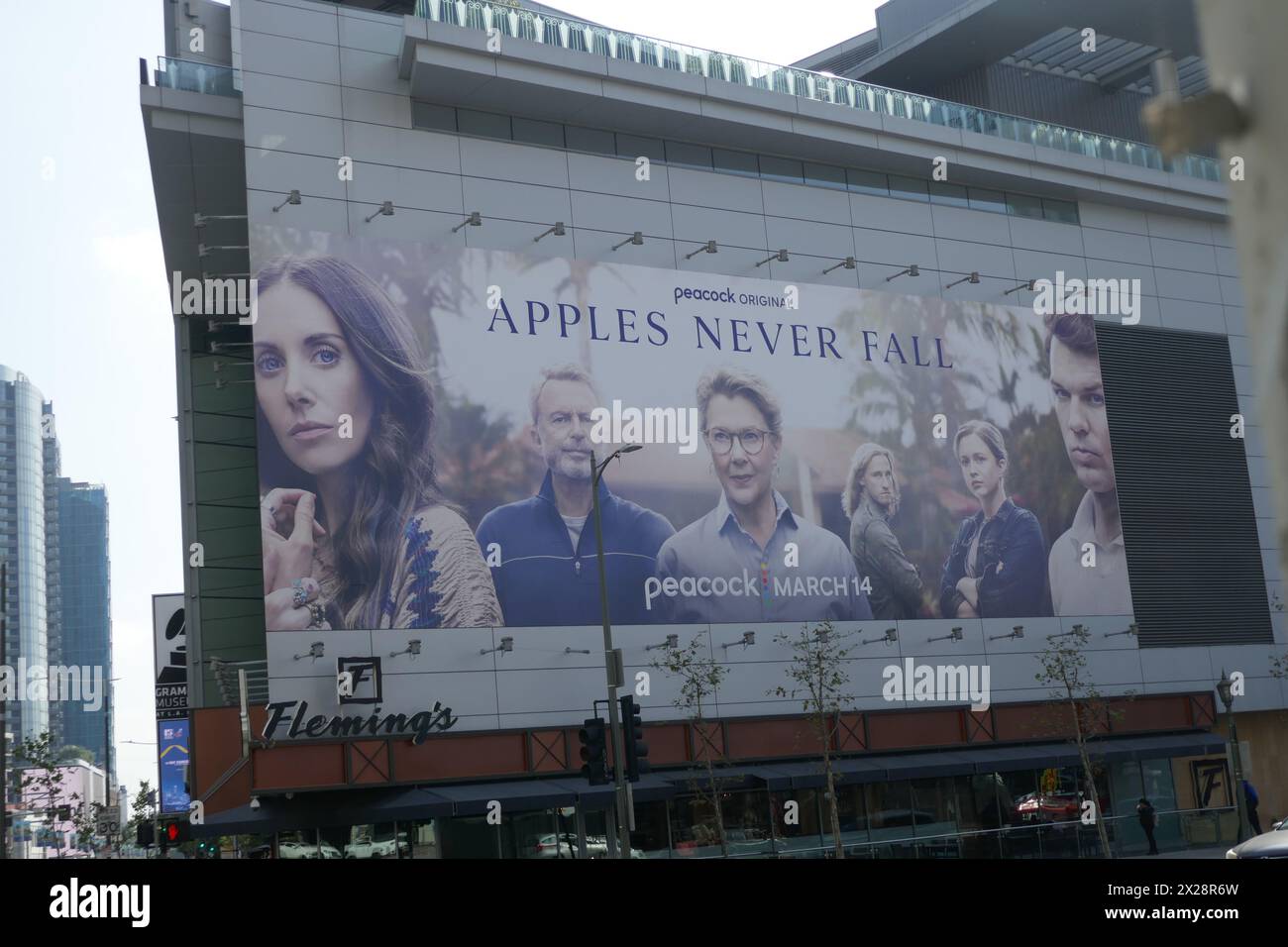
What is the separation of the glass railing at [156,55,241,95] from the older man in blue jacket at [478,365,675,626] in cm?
1286

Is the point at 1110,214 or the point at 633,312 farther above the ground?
the point at 1110,214

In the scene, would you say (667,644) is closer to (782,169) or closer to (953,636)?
(953,636)

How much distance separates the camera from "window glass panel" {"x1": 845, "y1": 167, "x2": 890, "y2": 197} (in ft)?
156

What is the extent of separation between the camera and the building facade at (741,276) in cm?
3759

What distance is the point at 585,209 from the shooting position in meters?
42.1

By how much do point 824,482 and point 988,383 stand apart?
8.31 m

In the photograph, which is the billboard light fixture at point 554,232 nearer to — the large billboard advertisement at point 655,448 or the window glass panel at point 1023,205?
the large billboard advertisement at point 655,448

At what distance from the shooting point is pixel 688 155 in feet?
147
